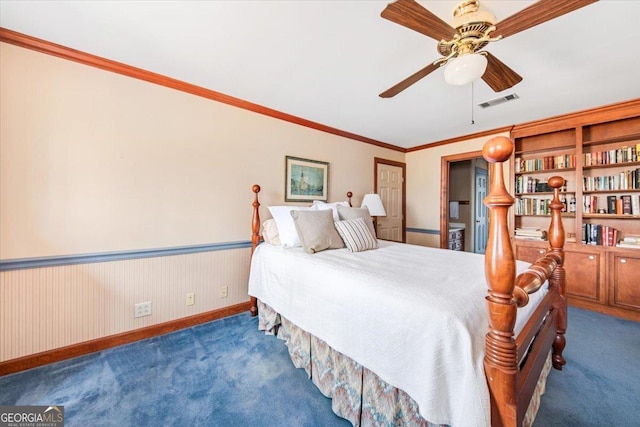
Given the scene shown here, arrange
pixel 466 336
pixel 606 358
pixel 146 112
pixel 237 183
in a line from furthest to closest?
pixel 237 183
pixel 146 112
pixel 606 358
pixel 466 336

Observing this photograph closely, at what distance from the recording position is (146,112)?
2.17 metres

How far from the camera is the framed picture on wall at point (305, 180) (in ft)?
10.2

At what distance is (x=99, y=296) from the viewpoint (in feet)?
6.48

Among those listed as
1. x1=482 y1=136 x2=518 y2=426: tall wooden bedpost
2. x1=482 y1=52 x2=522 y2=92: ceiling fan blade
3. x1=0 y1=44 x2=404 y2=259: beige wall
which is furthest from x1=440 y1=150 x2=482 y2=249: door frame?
x1=482 y1=136 x2=518 y2=426: tall wooden bedpost

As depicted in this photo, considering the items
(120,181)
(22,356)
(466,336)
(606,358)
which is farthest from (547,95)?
(22,356)

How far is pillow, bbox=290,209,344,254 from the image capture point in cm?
219

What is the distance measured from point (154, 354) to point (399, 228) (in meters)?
3.93

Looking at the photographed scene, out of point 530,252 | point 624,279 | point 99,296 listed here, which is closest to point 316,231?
point 99,296

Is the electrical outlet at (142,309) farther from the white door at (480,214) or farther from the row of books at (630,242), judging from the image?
the white door at (480,214)

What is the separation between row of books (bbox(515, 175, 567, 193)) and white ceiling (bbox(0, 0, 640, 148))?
0.98 meters

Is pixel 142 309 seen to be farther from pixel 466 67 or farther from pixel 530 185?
pixel 530 185

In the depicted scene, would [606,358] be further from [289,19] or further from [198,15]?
[198,15]

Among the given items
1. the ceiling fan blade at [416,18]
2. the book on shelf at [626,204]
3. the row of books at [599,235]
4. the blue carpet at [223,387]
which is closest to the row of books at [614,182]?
the book on shelf at [626,204]

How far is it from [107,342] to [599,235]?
16.7ft
